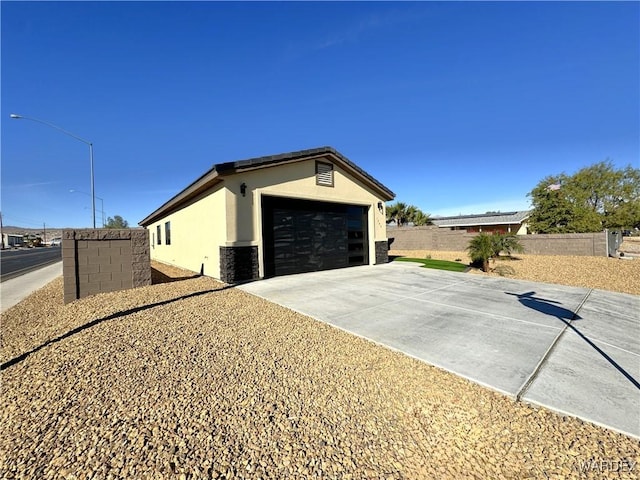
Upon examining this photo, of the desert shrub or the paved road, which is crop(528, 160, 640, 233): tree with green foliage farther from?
the paved road

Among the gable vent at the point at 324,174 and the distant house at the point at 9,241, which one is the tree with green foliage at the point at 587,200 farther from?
the distant house at the point at 9,241

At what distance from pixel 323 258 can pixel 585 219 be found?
24.9m

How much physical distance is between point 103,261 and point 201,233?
13.0 ft

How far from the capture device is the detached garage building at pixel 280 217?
356 inches

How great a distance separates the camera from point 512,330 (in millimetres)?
4648

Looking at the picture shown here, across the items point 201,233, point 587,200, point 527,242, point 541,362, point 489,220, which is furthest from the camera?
point 489,220

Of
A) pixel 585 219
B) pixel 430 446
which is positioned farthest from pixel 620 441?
pixel 585 219

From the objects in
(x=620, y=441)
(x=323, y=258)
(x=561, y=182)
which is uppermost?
(x=561, y=182)

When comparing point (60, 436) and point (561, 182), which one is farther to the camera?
point (561, 182)

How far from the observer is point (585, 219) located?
22.9 meters

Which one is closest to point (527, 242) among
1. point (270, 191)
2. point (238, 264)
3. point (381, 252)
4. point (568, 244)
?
point (568, 244)

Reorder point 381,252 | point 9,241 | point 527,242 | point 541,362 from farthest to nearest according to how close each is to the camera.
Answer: point 9,241 → point 527,242 → point 381,252 → point 541,362

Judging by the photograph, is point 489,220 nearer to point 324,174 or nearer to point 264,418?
point 324,174

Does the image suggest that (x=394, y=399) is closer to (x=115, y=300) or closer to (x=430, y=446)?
(x=430, y=446)
